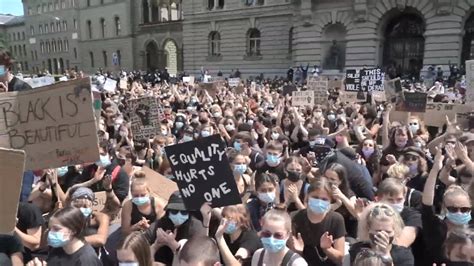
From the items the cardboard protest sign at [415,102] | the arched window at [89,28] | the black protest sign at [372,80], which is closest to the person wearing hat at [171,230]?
the cardboard protest sign at [415,102]

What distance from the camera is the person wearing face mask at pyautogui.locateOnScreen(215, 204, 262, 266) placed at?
3533 millimetres

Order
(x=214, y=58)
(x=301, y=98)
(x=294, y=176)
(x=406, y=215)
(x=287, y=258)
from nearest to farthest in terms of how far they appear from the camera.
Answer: (x=287, y=258), (x=406, y=215), (x=294, y=176), (x=301, y=98), (x=214, y=58)

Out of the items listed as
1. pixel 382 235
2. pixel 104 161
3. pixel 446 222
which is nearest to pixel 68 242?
pixel 382 235

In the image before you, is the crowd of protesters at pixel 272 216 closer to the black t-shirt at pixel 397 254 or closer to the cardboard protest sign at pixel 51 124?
the black t-shirt at pixel 397 254

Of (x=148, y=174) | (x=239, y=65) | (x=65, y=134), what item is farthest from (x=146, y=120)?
(x=239, y=65)

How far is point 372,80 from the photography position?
40.4 feet

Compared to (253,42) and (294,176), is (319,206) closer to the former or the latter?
(294,176)

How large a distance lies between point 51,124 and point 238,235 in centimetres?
198

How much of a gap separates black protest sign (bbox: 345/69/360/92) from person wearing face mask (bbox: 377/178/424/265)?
9.26m

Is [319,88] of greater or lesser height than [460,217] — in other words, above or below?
above

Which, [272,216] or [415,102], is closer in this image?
[272,216]

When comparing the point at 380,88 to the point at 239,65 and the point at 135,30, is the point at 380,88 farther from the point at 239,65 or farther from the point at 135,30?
the point at 135,30

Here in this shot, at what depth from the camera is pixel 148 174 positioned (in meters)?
4.99

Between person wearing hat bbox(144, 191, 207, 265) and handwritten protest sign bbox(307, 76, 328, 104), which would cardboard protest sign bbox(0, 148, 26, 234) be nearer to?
person wearing hat bbox(144, 191, 207, 265)
